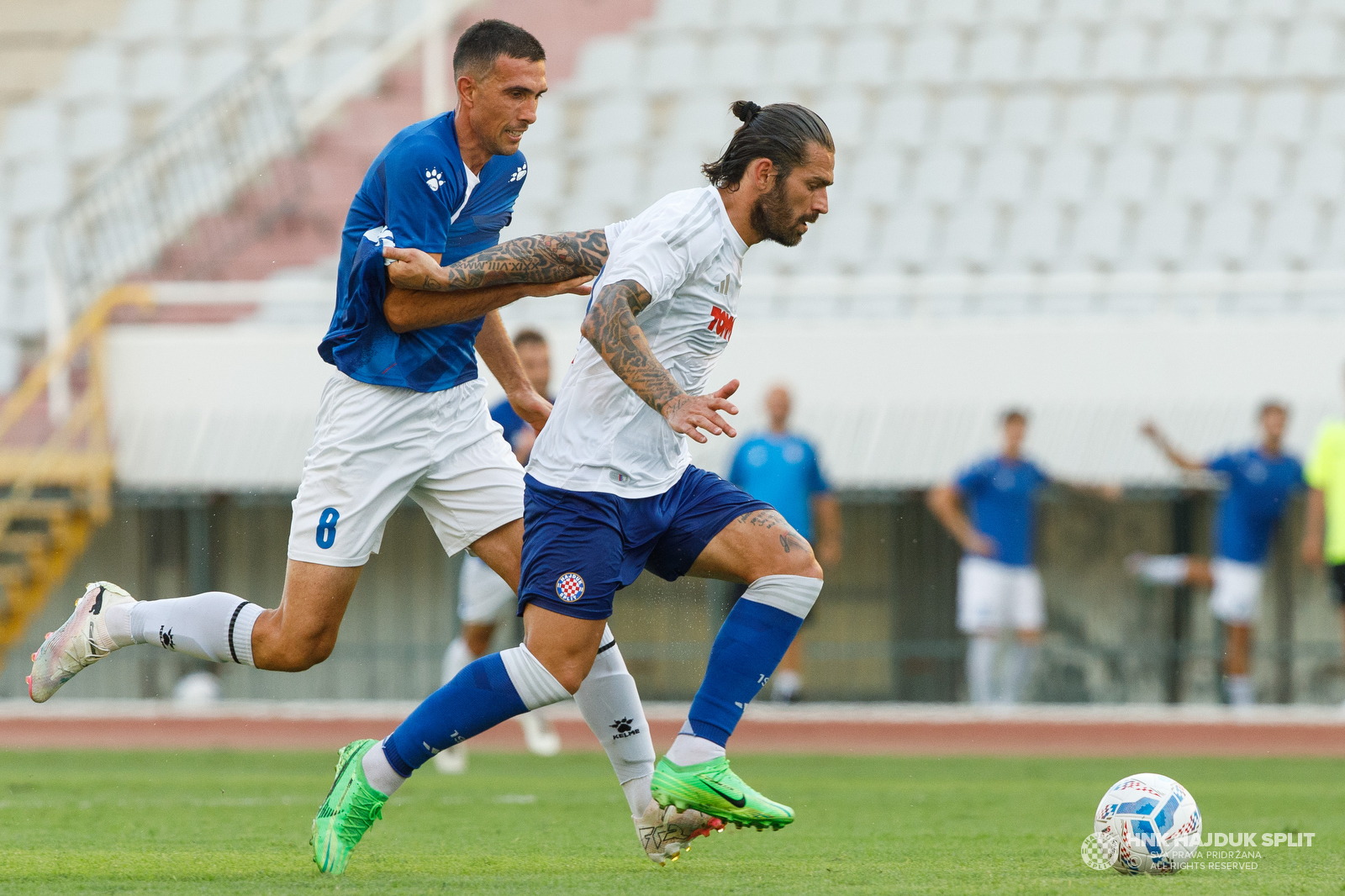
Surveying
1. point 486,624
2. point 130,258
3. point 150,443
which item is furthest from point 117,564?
point 486,624

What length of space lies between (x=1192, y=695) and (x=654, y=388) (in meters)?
8.65

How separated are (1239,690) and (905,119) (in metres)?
5.79

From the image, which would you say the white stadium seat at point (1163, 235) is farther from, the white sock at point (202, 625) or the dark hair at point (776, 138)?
the white sock at point (202, 625)

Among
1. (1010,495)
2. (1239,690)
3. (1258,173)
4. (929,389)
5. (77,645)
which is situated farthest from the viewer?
(1258,173)

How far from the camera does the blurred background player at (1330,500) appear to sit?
37.1 ft

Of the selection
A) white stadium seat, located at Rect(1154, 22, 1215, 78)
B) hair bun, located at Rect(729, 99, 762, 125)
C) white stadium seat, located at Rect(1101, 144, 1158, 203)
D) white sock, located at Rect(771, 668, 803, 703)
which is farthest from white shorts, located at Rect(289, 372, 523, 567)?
white stadium seat, located at Rect(1154, 22, 1215, 78)

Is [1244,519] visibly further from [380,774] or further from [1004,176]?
[380,774]

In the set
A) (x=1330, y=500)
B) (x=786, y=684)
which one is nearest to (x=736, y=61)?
(x=786, y=684)

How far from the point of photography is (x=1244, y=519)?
464 inches

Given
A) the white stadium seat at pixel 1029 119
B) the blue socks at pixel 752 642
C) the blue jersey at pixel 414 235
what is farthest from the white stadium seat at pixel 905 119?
the blue socks at pixel 752 642

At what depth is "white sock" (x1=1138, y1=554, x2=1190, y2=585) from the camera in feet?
40.0

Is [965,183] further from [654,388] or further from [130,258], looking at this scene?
[654,388]

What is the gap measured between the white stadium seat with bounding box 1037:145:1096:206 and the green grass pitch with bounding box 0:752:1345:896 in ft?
19.3

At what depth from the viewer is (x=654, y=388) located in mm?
4430
